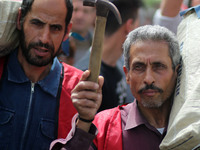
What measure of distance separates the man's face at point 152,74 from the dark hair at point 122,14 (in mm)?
1625

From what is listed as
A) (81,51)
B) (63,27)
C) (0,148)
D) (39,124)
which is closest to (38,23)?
(63,27)

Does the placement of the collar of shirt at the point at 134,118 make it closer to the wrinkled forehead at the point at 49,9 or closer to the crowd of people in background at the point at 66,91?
the crowd of people in background at the point at 66,91

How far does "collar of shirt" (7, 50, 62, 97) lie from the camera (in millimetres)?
2521

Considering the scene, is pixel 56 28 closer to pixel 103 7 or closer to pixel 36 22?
pixel 36 22

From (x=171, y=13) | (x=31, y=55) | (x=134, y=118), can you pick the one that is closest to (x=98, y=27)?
(x=134, y=118)

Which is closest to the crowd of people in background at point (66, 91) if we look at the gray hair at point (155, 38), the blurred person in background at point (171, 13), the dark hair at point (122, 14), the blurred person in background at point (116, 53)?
the gray hair at point (155, 38)

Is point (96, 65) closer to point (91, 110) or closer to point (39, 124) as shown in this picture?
point (91, 110)

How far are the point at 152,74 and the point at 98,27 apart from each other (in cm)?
61

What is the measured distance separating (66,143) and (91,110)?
278 millimetres

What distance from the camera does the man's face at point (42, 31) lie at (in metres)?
2.51

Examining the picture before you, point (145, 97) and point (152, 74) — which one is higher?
point (152, 74)

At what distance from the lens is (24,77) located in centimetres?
254

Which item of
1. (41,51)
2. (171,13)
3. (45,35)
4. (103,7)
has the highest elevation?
(171,13)

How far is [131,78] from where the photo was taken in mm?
2318
